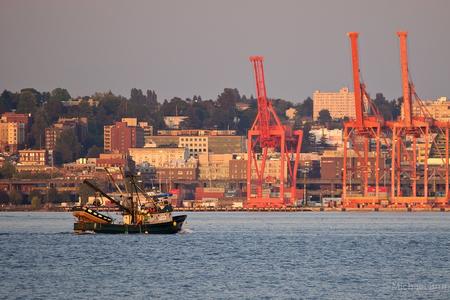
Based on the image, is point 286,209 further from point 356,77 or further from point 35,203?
point 35,203

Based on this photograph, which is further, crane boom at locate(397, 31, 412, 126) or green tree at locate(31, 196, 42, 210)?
green tree at locate(31, 196, 42, 210)

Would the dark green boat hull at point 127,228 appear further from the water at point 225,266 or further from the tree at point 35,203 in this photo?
the tree at point 35,203

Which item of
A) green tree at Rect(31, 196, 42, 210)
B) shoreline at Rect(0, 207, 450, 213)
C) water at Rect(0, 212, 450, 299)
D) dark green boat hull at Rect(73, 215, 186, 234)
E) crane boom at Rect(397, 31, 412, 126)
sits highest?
crane boom at Rect(397, 31, 412, 126)

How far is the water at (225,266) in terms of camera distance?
55875mm

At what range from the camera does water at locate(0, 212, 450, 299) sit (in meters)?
55.9

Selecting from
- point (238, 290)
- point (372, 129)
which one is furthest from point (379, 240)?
point (372, 129)

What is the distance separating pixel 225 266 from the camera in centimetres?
6594

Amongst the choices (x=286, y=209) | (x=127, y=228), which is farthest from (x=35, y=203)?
(x=127, y=228)

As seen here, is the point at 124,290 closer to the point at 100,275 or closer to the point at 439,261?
the point at 100,275

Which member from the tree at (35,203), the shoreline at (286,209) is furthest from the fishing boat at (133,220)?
the tree at (35,203)

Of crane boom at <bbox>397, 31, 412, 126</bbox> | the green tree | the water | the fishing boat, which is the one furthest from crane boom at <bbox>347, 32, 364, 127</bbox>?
the fishing boat

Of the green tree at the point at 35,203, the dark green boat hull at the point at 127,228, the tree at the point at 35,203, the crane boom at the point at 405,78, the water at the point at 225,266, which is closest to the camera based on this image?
the water at the point at 225,266

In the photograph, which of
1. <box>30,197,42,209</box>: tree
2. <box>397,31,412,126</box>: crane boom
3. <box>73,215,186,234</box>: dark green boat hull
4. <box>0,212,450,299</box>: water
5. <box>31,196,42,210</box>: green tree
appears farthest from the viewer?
<box>30,197,42,209</box>: tree

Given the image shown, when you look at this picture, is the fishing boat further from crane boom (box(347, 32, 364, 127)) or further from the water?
crane boom (box(347, 32, 364, 127))
